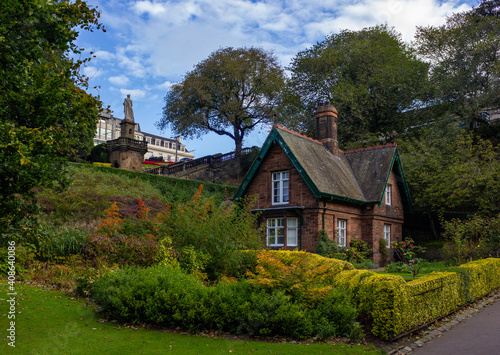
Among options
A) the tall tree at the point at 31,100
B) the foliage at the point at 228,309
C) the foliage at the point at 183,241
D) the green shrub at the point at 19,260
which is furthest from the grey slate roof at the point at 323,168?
the tall tree at the point at 31,100

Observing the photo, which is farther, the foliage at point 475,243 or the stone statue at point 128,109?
the stone statue at point 128,109

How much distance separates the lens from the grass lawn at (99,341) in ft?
22.3

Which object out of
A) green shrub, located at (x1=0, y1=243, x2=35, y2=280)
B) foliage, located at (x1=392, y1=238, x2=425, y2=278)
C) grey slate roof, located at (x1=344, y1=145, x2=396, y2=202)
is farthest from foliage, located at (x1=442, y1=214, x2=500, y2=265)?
green shrub, located at (x1=0, y1=243, x2=35, y2=280)

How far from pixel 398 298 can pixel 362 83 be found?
31186mm

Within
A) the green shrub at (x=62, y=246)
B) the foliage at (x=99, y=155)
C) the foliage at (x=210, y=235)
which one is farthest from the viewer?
the foliage at (x=99, y=155)

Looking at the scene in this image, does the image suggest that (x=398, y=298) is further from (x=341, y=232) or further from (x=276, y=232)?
(x=341, y=232)

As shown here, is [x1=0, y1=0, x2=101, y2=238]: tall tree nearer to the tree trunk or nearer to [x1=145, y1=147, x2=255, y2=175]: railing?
[x1=145, y1=147, x2=255, y2=175]: railing

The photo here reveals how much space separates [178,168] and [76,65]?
35.5 meters

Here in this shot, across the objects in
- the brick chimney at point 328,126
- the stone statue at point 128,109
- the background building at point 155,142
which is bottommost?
the brick chimney at point 328,126

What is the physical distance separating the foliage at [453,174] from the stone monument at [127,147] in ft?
74.7

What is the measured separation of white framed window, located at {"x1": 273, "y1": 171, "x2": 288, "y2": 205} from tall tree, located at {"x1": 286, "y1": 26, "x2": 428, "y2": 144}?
15.5 m

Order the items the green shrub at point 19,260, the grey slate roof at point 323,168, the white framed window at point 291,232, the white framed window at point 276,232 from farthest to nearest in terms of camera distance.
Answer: the white framed window at point 276,232
the white framed window at point 291,232
the grey slate roof at point 323,168
the green shrub at point 19,260

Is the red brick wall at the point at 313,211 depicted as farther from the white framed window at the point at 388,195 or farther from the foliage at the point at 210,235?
the foliage at the point at 210,235

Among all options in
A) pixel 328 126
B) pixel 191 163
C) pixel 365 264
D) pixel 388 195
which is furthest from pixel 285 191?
pixel 191 163
